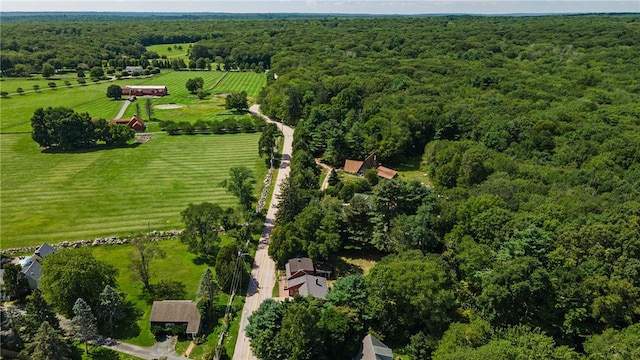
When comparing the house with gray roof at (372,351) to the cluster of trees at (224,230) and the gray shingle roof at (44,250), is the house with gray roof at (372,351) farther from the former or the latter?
the gray shingle roof at (44,250)

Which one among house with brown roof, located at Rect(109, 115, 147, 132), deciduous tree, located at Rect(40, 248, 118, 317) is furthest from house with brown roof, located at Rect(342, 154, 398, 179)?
house with brown roof, located at Rect(109, 115, 147, 132)

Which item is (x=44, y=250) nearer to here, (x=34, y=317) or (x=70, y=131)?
(x=34, y=317)

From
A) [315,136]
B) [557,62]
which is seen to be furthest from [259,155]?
[557,62]

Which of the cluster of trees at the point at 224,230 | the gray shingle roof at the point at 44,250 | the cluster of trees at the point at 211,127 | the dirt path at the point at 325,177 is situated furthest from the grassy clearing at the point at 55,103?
the cluster of trees at the point at 224,230

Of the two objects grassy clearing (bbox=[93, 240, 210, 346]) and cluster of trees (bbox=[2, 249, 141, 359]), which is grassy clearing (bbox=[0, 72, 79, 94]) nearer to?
grassy clearing (bbox=[93, 240, 210, 346])

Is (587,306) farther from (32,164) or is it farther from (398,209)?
(32,164)

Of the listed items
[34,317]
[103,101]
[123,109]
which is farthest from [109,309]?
[103,101]
